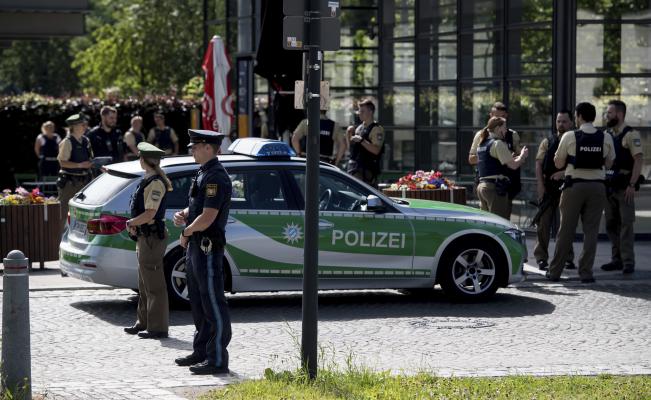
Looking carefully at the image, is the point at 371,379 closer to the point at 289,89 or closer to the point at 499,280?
the point at 499,280

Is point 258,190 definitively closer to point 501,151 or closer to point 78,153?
point 501,151

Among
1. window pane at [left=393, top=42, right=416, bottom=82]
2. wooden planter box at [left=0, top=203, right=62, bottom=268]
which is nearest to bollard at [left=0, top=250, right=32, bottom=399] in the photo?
wooden planter box at [left=0, top=203, right=62, bottom=268]

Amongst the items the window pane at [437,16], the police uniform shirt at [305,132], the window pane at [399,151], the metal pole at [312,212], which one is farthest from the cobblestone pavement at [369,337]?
the window pane at [399,151]

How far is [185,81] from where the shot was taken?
54.2 m

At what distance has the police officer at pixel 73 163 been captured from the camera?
15492mm

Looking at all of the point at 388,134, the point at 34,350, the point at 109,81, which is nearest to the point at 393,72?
the point at 388,134

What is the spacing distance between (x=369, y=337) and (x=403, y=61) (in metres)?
12.6

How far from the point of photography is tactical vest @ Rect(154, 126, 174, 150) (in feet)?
76.5

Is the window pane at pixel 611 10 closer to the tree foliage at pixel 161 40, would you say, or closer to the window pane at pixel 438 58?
the window pane at pixel 438 58

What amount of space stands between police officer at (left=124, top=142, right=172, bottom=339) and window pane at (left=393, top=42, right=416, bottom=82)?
12.5 metres

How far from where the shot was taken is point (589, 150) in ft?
44.6

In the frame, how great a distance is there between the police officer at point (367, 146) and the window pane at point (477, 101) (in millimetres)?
3664

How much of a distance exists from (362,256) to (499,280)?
1.43m

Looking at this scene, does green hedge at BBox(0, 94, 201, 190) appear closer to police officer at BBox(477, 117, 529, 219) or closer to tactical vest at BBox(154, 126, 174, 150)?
tactical vest at BBox(154, 126, 174, 150)
